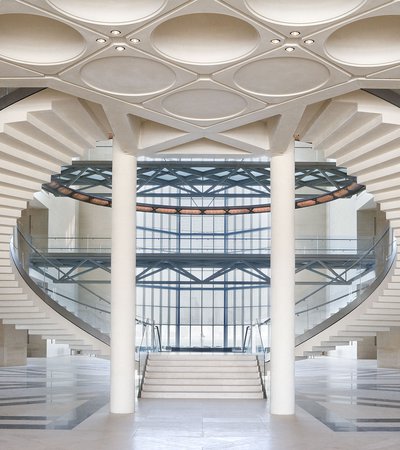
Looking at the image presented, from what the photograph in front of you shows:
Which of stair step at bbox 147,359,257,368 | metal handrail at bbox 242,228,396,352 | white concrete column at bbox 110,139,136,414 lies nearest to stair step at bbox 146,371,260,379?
stair step at bbox 147,359,257,368

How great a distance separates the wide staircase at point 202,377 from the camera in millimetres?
17453

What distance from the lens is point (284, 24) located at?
8344 millimetres

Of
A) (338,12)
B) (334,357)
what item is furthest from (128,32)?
(334,357)

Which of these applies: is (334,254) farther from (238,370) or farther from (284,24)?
(284,24)

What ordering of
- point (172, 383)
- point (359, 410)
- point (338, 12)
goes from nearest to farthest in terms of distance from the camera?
point (338, 12) → point (359, 410) → point (172, 383)

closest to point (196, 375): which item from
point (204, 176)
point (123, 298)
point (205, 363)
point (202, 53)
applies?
point (205, 363)

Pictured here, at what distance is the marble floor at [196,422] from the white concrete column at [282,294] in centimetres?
70

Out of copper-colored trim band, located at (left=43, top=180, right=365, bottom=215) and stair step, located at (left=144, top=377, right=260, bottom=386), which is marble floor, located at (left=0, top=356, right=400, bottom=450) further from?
copper-colored trim band, located at (left=43, top=180, right=365, bottom=215)

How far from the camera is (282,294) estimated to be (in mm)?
14617

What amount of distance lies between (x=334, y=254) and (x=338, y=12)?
2368 cm

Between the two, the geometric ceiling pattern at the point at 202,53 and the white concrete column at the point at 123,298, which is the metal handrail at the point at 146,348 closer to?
the white concrete column at the point at 123,298

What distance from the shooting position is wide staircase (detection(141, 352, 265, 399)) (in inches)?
Result: 687

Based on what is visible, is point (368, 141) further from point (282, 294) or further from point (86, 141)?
point (86, 141)

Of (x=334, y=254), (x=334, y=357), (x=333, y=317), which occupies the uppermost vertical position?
(x=334, y=254)
